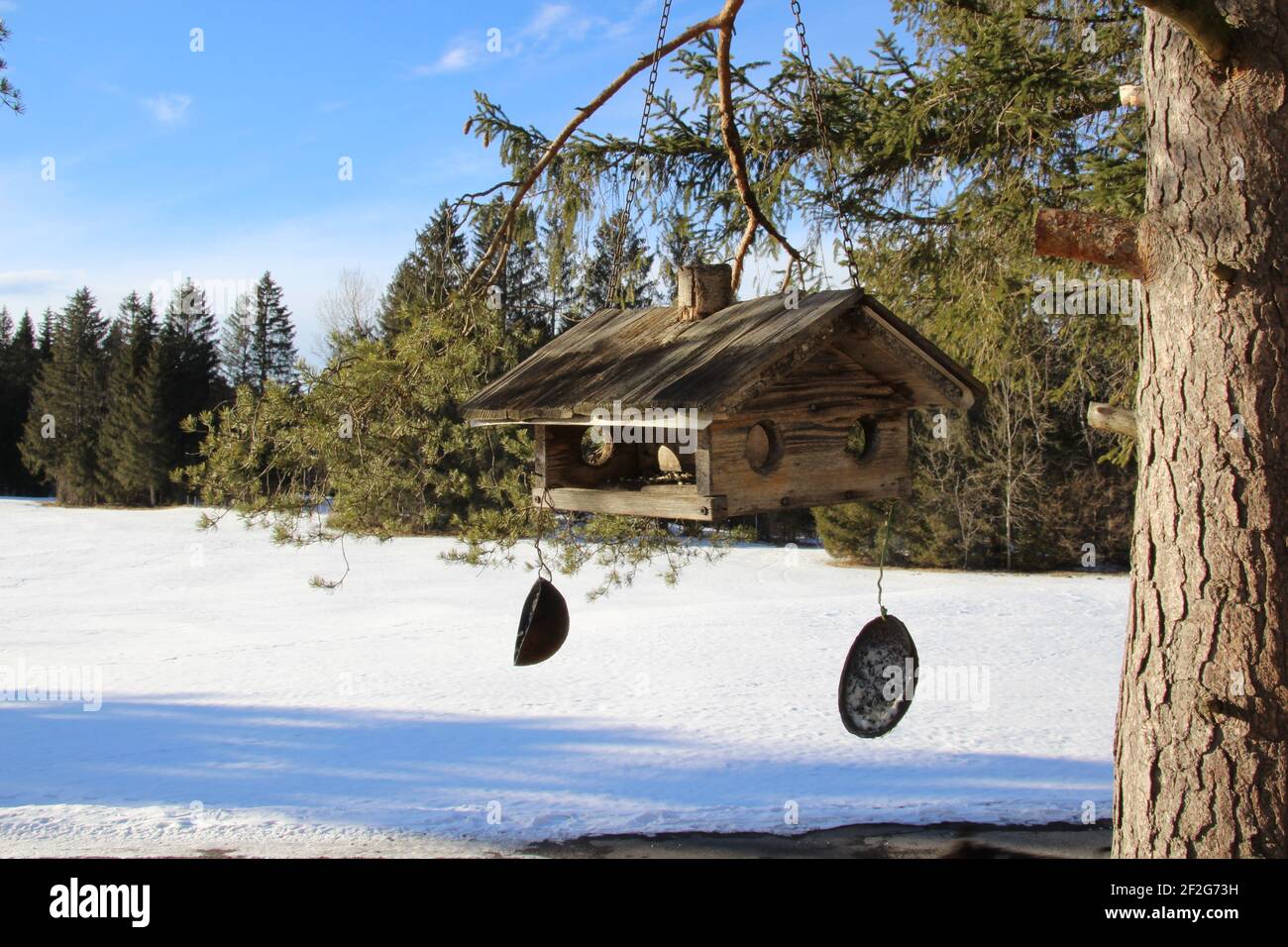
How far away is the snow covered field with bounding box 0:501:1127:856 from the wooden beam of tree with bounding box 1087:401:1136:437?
7.14 meters

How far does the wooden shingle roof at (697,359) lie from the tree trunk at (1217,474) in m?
0.73

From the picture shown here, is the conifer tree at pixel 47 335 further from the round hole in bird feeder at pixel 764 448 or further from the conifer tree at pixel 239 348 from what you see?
the round hole in bird feeder at pixel 764 448

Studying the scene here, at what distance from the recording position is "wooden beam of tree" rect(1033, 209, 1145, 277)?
141 inches

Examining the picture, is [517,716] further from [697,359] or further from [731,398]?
[731,398]

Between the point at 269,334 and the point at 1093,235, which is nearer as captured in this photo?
the point at 1093,235

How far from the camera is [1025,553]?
25.6 meters

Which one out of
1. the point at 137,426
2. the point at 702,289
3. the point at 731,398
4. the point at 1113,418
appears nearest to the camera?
the point at 731,398

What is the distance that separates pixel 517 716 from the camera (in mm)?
14680

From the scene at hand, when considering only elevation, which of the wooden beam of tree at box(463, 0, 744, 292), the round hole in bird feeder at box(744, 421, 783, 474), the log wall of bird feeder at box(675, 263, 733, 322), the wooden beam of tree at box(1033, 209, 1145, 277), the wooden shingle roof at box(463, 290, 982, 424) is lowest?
the round hole in bird feeder at box(744, 421, 783, 474)

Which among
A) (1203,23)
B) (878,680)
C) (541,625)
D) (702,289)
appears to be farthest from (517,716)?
(1203,23)

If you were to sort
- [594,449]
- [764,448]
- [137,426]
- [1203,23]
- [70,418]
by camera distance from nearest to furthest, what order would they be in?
1. [1203,23]
2. [764,448]
3. [594,449]
4. [137,426]
5. [70,418]

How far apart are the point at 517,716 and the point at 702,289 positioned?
38.6 ft

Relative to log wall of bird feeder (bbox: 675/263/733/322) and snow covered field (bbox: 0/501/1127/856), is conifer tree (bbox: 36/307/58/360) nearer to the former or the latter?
snow covered field (bbox: 0/501/1127/856)

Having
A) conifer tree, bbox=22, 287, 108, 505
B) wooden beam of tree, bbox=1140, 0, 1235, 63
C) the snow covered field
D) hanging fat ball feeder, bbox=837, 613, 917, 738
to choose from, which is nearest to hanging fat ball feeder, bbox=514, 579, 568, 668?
hanging fat ball feeder, bbox=837, 613, 917, 738
